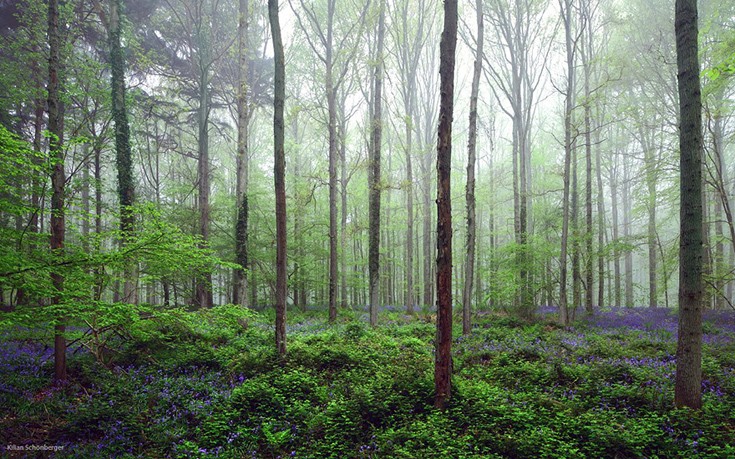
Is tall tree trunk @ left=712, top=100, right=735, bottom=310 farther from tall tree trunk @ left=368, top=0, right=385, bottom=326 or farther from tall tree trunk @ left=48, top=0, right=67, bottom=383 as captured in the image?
tall tree trunk @ left=48, top=0, right=67, bottom=383

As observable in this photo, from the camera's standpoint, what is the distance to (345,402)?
5402 mm

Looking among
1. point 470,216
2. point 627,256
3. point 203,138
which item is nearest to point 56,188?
point 203,138

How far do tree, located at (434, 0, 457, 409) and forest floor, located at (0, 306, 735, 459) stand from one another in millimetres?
446

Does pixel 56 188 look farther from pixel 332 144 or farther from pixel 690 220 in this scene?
pixel 690 220

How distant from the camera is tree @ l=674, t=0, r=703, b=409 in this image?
4.70m

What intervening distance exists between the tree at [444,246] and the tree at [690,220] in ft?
10.5

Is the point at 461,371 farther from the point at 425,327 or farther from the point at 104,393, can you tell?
the point at 104,393

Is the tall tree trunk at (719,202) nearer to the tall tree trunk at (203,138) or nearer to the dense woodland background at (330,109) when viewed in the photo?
the dense woodland background at (330,109)

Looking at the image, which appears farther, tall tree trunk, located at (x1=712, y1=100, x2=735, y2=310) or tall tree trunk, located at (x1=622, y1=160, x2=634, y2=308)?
tall tree trunk, located at (x1=622, y1=160, x2=634, y2=308)

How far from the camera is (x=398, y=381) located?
5.91m

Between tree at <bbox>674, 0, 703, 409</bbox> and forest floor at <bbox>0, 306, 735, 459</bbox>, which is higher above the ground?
tree at <bbox>674, 0, 703, 409</bbox>

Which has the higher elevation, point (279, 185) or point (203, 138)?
point (203, 138)

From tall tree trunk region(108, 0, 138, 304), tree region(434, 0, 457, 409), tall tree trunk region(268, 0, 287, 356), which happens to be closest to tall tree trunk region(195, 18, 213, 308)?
tall tree trunk region(108, 0, 138, 304)

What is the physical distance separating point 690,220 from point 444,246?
11.6 feet
